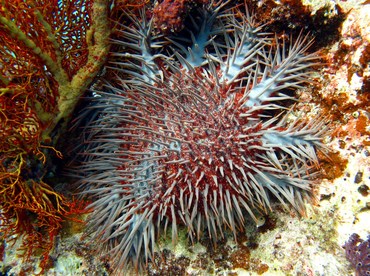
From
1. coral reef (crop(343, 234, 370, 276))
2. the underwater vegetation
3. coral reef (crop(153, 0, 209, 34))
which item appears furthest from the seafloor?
the underwater vegetation

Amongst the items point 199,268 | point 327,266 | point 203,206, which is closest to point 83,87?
point 203,206

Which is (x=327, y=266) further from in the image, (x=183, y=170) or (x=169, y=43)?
(x=169, y=43)

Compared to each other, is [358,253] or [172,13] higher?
[172,13]

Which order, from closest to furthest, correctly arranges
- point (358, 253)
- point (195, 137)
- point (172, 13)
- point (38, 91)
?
1. point (358, 253)
2. point (195, 137)
3. point (172, 13)
4. point (38, 91)

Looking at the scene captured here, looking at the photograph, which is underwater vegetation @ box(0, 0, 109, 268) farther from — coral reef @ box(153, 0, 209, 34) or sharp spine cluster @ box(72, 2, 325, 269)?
coral reef @ box(153, 0, 209, 34)

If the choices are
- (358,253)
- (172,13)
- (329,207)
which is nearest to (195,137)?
(172,13)

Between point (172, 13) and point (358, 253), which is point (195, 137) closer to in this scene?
point (172, 13)
